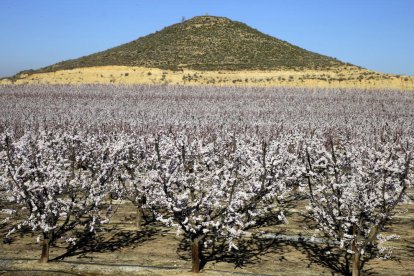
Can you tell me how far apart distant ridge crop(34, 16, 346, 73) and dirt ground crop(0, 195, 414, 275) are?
62.7 metres

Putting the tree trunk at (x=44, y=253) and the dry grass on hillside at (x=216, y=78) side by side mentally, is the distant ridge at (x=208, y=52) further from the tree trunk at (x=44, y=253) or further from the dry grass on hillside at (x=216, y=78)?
the tree trunk at (x=44, y=253)

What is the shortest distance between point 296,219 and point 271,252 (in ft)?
8.31

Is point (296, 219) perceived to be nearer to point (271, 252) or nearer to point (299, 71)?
point (271, 252)

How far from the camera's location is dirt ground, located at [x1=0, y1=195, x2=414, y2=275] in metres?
8.19

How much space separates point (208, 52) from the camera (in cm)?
8994

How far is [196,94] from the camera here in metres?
41.9

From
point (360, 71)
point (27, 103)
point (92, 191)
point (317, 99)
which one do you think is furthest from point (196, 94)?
point (360, 71)

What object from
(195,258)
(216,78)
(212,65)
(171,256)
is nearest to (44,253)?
(171,256)

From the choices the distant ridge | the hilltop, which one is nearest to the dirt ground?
the hilltop

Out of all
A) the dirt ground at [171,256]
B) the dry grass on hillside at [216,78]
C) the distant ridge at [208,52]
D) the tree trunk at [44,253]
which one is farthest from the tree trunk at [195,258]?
the distant ridge at [208,52]

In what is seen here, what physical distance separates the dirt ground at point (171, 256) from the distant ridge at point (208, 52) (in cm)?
6269

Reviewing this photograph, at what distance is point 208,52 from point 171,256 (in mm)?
83420

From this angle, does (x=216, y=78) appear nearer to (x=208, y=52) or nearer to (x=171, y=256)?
(x=208, y=52)

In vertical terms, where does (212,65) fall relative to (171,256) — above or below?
above
